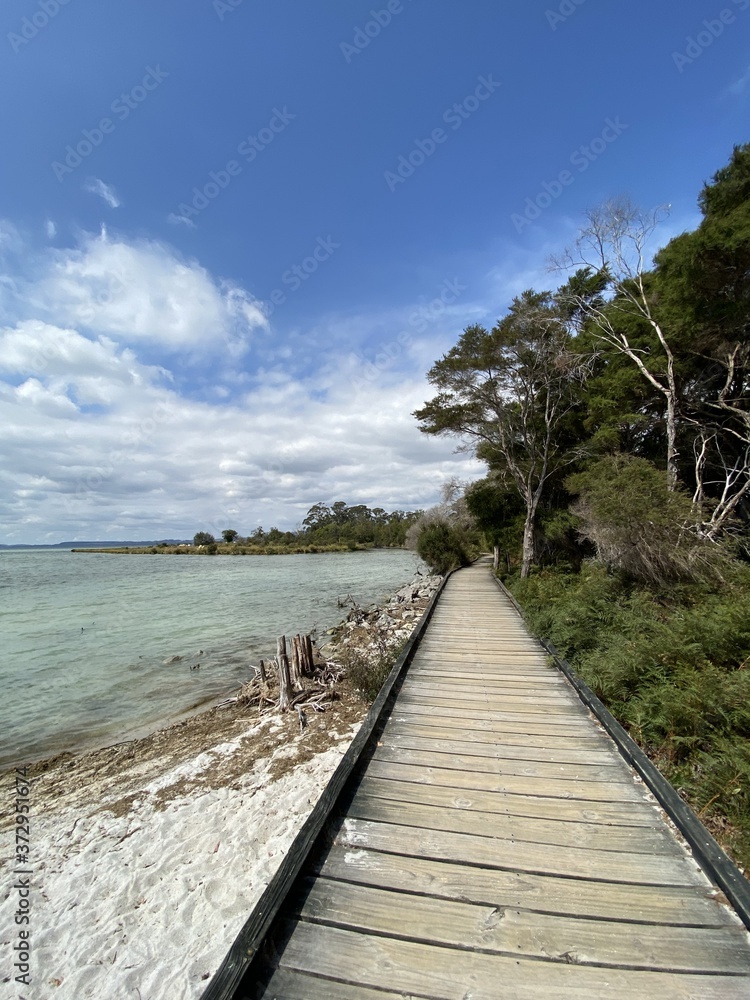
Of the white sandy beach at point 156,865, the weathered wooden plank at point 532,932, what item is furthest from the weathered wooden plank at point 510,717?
the weathered wooden plank at point 532,932

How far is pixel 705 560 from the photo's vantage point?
7.03 meters

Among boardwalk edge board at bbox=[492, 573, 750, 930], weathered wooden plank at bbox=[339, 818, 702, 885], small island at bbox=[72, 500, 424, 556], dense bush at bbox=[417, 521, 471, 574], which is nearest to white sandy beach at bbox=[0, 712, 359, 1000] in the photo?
weathered wooden plank at bbox=[339, 818, 702, 885]

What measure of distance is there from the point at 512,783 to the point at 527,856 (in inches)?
27.6

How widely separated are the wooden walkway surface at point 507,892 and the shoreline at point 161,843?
4.38 ft

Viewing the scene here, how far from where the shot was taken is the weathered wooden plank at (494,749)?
10.5 feet

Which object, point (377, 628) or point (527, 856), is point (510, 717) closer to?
point (527, 856)

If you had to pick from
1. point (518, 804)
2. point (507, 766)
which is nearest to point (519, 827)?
point (518, 804)

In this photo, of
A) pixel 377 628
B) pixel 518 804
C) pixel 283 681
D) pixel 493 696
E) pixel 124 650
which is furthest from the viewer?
pixel 124 650

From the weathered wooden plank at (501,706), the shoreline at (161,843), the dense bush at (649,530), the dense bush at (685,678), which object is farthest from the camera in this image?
the dense bush at (649,530)

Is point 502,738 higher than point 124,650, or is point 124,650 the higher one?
point 502,738

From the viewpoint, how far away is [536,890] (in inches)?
79.9

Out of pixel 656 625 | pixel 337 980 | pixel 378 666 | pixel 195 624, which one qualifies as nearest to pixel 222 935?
pixel 337 980

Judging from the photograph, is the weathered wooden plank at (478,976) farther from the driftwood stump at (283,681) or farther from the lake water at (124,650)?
the lake water at (124,650)

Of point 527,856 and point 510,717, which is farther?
point 510,717
